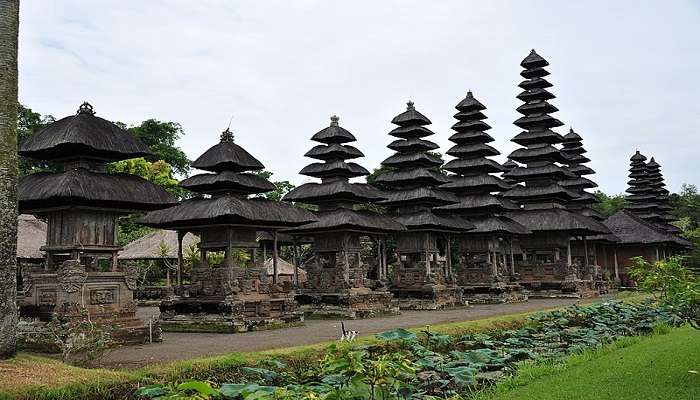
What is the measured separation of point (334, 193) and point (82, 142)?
12485 mm

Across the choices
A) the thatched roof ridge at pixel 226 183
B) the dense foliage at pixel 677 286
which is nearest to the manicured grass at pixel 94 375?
the dense foliage at pixel 677 286

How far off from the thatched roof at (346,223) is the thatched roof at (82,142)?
9.65 meters

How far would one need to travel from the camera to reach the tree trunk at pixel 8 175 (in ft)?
35.5

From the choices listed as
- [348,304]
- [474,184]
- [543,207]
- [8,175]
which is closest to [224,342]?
[8,175]

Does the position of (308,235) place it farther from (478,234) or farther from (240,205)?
(478,234)

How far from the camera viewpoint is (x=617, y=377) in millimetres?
10242

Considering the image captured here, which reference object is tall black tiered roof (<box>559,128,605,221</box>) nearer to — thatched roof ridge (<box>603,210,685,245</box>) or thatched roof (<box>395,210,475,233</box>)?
thatched roof ridge (<box>603,210,685,245</box>)

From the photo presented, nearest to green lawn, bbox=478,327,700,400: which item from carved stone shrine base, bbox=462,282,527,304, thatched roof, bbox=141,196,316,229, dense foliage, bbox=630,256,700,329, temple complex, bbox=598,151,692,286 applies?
dense foliage, bbox=630,256,700,329

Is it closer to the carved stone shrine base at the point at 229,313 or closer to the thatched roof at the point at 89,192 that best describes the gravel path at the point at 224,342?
the carved stone shrine base at the point at 229,313

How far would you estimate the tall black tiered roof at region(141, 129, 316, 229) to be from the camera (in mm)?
20172

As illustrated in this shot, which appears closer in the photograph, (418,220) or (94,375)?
(94,375)

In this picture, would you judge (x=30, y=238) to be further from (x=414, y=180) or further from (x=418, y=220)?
(x=414, y=180)

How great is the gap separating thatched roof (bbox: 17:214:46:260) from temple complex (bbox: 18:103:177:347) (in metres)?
11.5

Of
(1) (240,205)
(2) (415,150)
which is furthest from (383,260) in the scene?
(1) (240,205)
